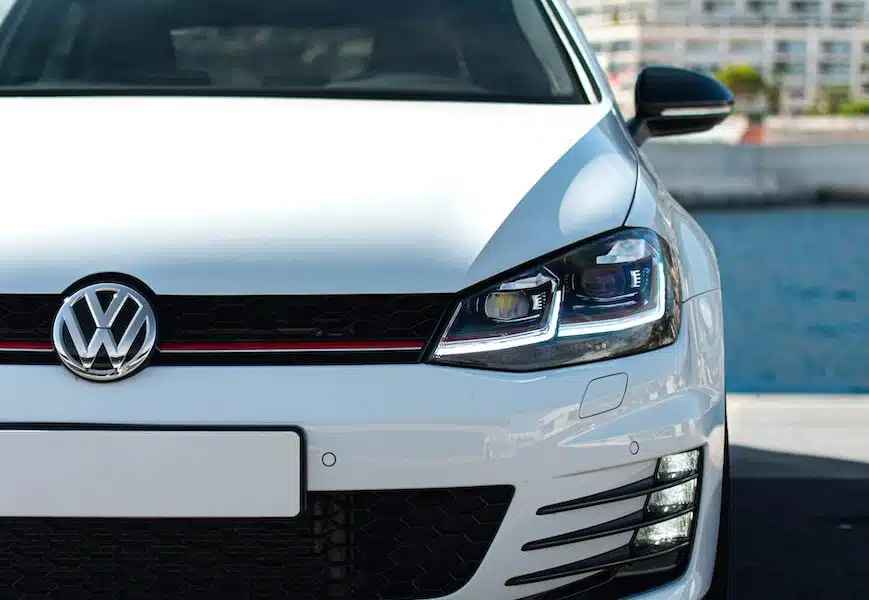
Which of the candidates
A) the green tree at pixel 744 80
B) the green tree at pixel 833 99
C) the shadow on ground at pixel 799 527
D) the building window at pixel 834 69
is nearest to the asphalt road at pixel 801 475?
the shadow on ground at pixel 799 527

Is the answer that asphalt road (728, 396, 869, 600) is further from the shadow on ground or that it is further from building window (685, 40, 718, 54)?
building window (685, 40, 718, 54)

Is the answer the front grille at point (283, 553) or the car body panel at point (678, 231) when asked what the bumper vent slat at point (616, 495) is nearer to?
the front grille at point (283, 553)

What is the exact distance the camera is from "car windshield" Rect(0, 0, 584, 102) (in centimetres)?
308

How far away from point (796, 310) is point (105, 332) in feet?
44.7

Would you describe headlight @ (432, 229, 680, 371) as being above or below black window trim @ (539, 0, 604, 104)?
below

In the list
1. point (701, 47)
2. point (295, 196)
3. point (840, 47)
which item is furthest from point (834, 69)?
point (295, 196)

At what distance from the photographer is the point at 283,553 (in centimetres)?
204

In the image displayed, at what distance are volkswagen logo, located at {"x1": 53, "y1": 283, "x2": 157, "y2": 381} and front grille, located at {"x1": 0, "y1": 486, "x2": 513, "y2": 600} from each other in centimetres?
20

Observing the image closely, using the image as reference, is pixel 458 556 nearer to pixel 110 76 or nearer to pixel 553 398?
pixel 553 398

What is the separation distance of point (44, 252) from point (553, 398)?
2.22ft

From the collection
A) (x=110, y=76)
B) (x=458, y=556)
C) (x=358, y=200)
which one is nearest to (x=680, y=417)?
(x=458, y=556)

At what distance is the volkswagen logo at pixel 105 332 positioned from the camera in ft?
6.56

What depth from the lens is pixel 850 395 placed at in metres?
5.37

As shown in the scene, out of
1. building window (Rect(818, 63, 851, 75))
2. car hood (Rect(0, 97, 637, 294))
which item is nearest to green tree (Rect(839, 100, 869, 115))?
building window (Rect(818, 63, 851, 75))
